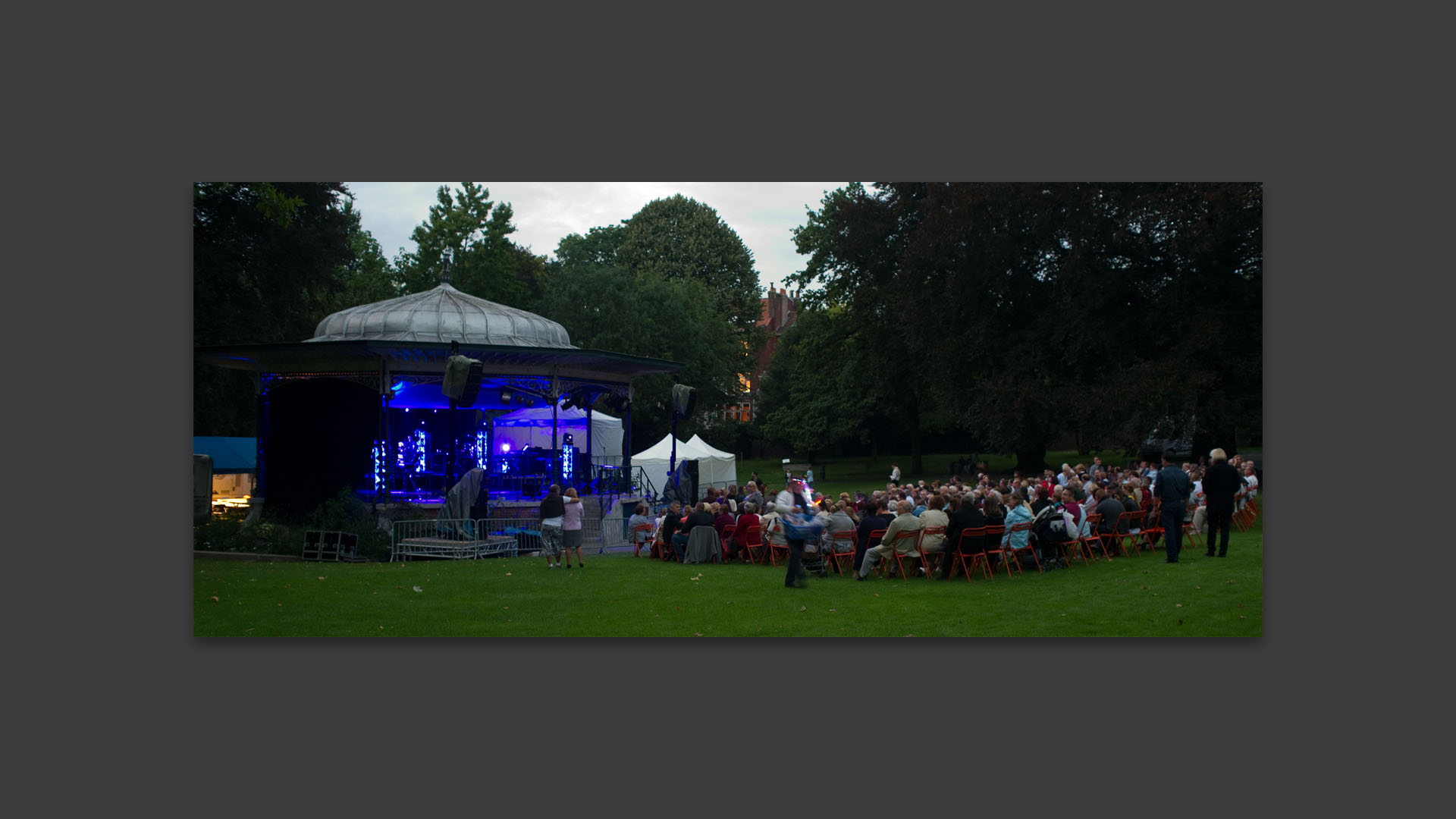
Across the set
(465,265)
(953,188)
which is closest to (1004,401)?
(953,188)

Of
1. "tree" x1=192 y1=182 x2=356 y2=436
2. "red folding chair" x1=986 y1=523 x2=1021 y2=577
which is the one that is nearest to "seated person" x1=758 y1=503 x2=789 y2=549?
"red folding chair" x1=986 y1=523 x2=1021 y2=577

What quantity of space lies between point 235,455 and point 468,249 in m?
22.1

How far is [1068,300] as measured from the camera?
19.5 metres

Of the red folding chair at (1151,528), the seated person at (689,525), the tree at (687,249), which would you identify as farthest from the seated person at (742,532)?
the tree at (687,249)

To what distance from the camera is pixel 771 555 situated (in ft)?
51.3

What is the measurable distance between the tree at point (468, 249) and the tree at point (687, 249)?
11.5ft

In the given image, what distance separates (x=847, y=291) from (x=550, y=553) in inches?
782

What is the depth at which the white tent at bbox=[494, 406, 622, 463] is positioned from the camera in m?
28.0

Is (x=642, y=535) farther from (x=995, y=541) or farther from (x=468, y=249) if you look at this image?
(x=468, y=249)

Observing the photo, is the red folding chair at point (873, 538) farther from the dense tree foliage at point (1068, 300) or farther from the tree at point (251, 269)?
the tree at point (251, 269)

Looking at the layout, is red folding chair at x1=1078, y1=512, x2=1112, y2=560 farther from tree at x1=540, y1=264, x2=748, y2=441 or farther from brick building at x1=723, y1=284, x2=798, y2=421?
brick building at x1=723, y1=284, x2=798, y2=421

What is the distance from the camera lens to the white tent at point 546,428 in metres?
28.0

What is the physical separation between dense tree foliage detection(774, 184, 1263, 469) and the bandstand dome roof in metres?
8.73

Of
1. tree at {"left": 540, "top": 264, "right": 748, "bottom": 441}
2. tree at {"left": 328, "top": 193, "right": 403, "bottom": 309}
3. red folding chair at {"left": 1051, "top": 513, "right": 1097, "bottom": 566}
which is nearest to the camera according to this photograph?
red folding chair at {"left": 1051, "top": 513, "right": 1097, "bottom": 566}
